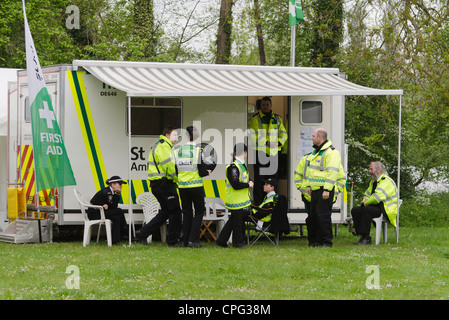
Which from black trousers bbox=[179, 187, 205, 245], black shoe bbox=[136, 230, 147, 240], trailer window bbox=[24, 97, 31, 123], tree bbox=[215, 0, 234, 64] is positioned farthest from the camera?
tree bbox=[215, 0, 234, 64]

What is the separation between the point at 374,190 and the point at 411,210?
6.27 meters

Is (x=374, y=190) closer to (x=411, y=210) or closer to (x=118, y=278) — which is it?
(x=118, y=278)

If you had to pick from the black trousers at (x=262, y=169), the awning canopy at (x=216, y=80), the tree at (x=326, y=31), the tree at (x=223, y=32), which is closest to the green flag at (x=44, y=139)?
the awning canopy at (x=216, y=80)

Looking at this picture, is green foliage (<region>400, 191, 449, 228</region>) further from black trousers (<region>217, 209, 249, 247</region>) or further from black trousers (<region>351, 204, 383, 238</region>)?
black trousers (<region>217, 209, 249, 247</region>)

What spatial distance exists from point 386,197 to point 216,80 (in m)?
3.20

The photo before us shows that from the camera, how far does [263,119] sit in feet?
42.0

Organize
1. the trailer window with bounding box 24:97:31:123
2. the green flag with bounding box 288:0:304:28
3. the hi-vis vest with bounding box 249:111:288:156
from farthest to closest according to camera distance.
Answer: the green flag with bounding box 288:0:304:28
the trailer window with bounding box 24:97:31:123
the hi-vis vest with bounding box 249:111:288:156

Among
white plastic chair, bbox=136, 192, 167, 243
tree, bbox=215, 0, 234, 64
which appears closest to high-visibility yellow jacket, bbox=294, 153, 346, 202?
white plastic chair, bbox=136, 192, 167, 243

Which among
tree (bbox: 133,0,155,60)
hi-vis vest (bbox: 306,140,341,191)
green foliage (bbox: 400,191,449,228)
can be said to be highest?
tree (bbox: 133,0,155,60)

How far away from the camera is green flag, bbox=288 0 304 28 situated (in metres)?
16.6

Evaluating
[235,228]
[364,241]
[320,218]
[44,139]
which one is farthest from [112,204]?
[364,241]

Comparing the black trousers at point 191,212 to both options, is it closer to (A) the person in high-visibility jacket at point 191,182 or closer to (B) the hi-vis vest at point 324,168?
(A) the person in high-visibility jacket at point 191,182

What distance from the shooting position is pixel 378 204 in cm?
1238

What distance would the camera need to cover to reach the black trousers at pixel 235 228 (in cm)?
1165
